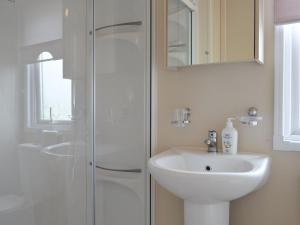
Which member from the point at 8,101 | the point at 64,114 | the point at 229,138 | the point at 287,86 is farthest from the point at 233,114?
the point at 8,101

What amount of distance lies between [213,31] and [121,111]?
27.4 inches

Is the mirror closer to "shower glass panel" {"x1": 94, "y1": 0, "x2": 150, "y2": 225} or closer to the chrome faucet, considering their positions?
"shower glass panel" {"x1": 94, "y1": 0, "x2": 150, "y2": 225}

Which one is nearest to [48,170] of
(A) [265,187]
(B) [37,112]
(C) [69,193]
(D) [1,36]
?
(C) [69,193]

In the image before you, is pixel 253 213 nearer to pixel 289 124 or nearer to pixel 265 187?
pixel 265 187

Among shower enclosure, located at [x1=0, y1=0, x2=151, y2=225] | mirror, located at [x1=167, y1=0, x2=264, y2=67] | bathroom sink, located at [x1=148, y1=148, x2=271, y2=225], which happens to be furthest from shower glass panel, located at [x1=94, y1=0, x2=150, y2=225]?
bathroom sink, located at [x1=148, y1=148, x2=271, y2=225]

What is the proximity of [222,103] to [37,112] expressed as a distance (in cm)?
110

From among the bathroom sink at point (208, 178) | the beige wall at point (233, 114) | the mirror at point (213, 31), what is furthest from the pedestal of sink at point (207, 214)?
the mirror at point (213, 31)

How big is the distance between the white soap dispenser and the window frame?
92 cm

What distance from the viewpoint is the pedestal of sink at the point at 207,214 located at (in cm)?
134

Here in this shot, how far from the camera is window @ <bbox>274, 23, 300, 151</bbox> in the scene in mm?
1441

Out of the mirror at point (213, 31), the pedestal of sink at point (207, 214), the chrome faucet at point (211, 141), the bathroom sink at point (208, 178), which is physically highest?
the mirror at point (213, 31)

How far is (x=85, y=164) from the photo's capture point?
189 cm

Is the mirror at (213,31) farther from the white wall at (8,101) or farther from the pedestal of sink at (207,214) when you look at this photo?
the white wall at (8,101)

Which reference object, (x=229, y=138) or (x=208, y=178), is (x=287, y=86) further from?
(x=208, y=178)
